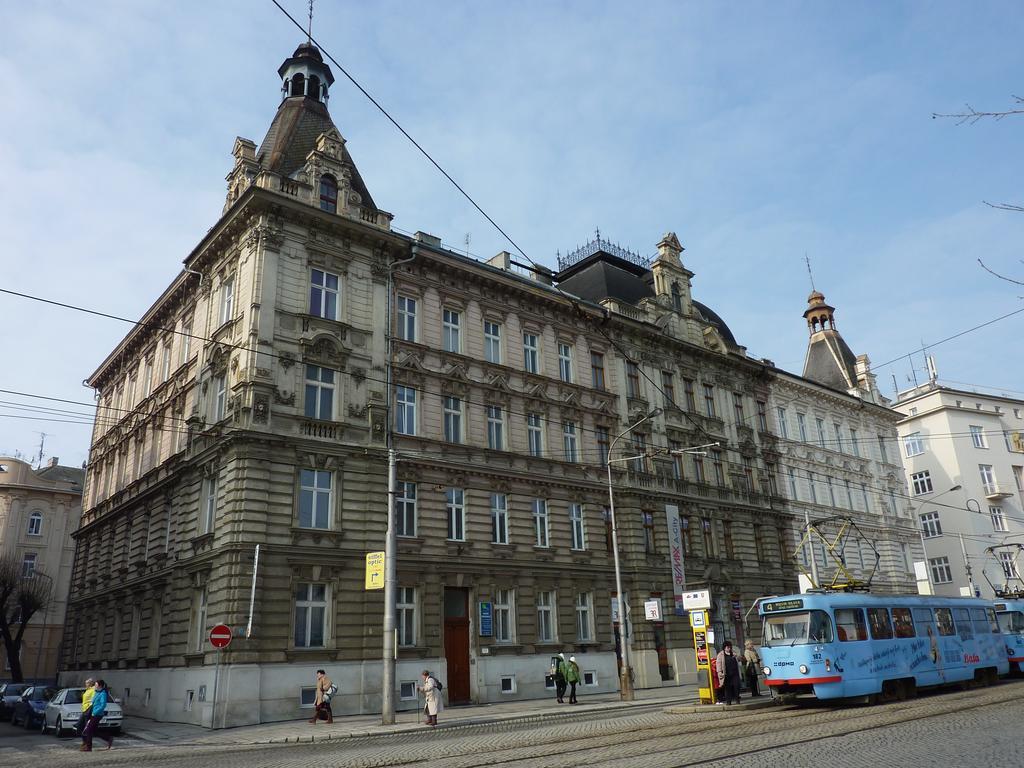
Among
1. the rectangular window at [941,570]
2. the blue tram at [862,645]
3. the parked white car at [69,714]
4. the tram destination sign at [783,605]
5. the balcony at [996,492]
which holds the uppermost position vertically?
the balcony at [996,492]

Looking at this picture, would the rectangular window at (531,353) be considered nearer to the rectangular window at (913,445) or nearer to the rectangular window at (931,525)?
the rectangular window at (931,525)

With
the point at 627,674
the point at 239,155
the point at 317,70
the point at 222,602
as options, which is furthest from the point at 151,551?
the point at 317,70

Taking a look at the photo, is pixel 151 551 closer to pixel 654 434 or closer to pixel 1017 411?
pixel 654 434

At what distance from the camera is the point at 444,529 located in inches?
1185

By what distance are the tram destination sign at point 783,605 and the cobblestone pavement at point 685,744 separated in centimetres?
279

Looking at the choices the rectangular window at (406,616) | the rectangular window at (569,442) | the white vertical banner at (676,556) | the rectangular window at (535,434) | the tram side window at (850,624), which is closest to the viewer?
the tram side window at (850,624)

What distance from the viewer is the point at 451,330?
33562 millimetres

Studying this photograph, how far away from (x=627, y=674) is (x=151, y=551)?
65.3 ft

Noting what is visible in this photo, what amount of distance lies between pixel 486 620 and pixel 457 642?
1.36 meters

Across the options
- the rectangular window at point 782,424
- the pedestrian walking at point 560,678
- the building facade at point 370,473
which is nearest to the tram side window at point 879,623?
the building facade at point 370,473

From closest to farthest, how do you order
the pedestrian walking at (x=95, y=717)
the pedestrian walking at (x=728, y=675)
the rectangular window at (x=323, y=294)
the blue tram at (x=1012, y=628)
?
the pedestrian walking at (x=95, y=717) → the pedestrian walking at (x=728, y=675) → the rectangular window at (x=323, y=294) → the blue tram at (x=1012, y=628)

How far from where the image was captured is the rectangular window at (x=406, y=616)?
2800 centimetres

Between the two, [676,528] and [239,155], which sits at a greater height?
[239,155]

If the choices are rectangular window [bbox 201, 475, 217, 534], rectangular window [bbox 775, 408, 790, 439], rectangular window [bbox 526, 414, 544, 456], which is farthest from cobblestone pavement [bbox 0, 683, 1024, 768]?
rectangular window [bbox 775, 408, 790, 439]
